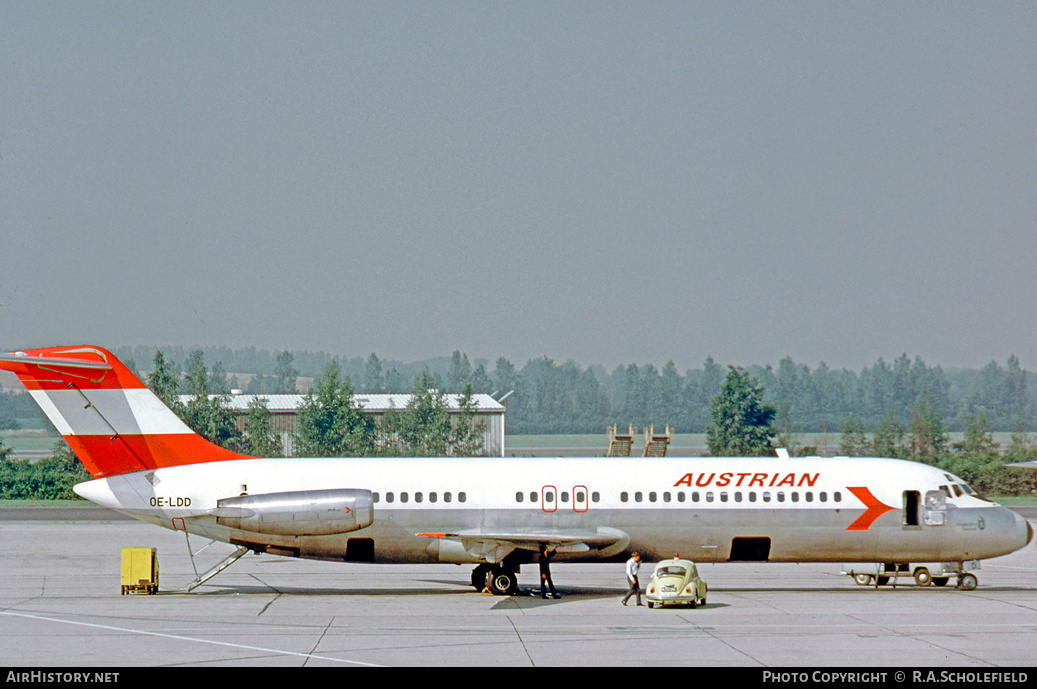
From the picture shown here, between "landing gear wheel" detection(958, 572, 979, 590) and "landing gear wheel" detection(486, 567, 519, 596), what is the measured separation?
1251 centimetres

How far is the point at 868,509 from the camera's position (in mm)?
29953

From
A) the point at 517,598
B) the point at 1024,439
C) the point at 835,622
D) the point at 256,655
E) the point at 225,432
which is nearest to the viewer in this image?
the point at 256,655

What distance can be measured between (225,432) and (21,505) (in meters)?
17.1

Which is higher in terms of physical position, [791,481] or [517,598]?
[791,481]

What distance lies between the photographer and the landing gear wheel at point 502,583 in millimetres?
29203

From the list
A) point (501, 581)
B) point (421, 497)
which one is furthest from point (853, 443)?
point (421, 497)

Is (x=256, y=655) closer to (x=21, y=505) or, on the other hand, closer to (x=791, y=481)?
(x=791, y=481)

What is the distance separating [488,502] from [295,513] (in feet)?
16.6

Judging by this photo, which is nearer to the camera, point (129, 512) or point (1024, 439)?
point (129, 512)

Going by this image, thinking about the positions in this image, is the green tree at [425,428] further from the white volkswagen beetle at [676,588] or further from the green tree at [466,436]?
the white volkswagen beetle at [676,588]

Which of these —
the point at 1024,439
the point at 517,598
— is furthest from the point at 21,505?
the point at 1024,439

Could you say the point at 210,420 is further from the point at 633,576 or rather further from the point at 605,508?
the point at 633,576

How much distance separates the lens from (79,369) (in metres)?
29.2

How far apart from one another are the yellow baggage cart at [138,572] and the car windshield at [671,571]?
13475mm
